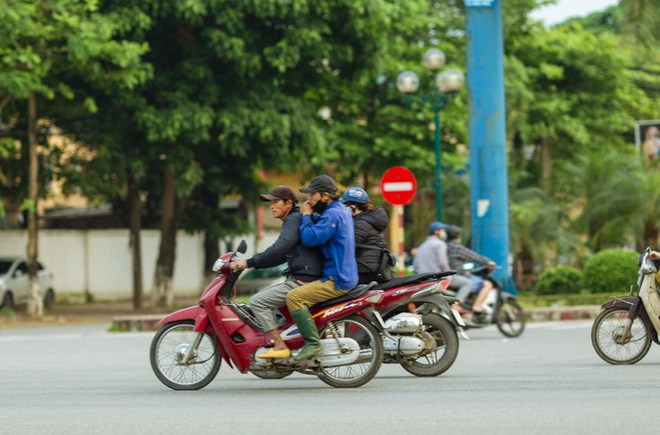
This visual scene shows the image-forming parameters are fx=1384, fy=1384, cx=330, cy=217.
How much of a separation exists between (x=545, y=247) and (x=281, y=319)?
2520cm

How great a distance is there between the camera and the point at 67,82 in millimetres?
31047

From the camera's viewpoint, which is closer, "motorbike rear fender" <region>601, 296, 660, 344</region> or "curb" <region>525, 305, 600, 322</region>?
"motorbike rear fender" <region>601, 296, 660, 344</region>

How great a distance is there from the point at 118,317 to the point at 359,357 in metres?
15.2

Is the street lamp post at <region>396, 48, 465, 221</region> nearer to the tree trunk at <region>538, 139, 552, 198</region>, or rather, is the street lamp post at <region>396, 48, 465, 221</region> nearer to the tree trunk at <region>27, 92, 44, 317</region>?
the tree trunk at <region>27, 92, 44, 317</region>

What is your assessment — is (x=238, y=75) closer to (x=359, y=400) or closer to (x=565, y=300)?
(x=565, y=300)

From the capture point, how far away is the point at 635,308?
45.2 feet

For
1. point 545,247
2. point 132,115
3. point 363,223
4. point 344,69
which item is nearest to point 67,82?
point 132,115

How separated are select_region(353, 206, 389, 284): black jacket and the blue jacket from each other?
2.26ft

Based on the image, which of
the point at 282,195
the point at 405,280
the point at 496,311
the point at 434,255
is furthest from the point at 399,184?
the point at 282,195

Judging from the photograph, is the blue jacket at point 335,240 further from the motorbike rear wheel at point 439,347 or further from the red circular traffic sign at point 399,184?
the red circular traffic sign at point 399,184

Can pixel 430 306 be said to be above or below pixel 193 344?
above

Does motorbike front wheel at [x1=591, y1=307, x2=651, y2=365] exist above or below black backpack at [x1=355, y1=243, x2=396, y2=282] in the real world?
below

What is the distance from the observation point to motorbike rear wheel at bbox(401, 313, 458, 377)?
12680mm

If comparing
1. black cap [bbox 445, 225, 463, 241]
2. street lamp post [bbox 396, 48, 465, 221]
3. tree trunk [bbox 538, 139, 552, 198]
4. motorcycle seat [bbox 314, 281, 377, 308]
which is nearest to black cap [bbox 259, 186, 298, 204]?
motorcycle seat [bbox 314, 281, 377, 308]
